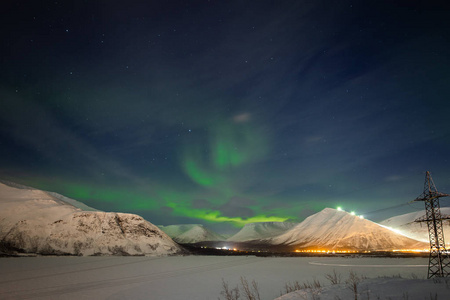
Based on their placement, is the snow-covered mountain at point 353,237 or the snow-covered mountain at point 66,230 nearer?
the snow-covered mountain at point 66,230

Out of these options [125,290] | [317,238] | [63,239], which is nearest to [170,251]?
[63,239]

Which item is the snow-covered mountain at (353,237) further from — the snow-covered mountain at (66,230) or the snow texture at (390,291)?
the snow texture at (390,291)

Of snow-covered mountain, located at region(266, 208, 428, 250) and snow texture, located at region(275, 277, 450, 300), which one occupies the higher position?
snow texture, located at region(275, 277, 450, 300)

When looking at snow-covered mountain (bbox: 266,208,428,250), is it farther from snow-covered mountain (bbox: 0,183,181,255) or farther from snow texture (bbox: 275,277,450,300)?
snow texture (bbox: 275,277,450,300)

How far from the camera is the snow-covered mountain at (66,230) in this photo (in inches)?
2756

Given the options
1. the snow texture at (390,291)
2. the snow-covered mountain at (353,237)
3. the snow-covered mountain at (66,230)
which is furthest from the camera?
the snow-covered mountain at (353,237)

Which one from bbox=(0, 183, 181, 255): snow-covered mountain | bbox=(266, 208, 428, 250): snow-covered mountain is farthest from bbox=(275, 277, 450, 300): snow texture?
bbox=(266, 208, 428, 250): snow-covered mountain

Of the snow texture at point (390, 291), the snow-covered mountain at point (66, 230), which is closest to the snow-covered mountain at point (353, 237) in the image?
the snow-covered mountain at point (66, 230)

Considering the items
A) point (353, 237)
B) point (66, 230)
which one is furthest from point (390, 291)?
point (353, 237)

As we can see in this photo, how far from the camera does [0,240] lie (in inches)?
2643

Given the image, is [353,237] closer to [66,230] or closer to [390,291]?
[66,230]

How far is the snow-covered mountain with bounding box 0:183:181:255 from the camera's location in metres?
70.0

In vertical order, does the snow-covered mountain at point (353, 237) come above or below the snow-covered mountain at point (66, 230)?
below

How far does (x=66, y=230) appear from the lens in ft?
251
